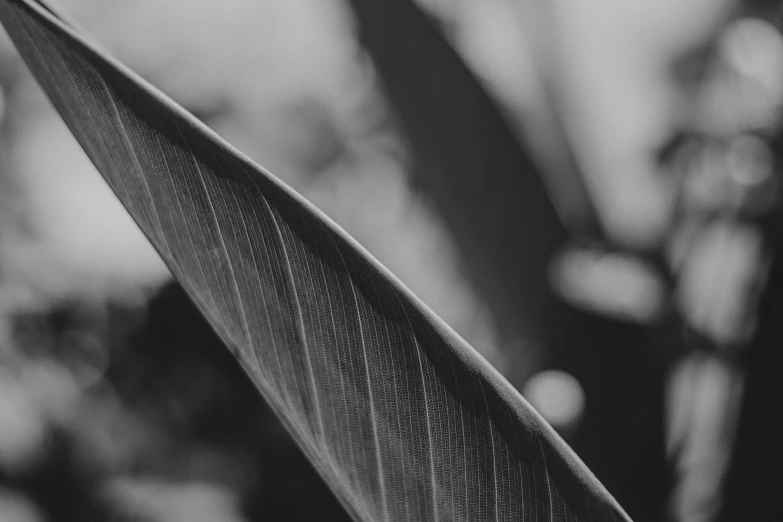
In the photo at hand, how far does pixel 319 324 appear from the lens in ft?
0.67

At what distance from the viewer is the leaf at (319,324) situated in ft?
0.57

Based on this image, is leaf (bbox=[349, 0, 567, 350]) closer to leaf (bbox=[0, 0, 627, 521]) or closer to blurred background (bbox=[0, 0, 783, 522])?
blurred background (bbox=[0, 0, 783, 522])

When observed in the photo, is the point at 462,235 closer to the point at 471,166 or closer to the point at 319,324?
the point at 471,166

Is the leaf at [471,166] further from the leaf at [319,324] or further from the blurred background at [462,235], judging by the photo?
the leaf at [319,324]

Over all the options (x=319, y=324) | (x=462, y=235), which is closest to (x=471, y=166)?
(x=462, y=235)

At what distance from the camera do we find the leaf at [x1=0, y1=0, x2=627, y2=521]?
174 mm

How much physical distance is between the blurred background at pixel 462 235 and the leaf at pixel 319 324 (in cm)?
40

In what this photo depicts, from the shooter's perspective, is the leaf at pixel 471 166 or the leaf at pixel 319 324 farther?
the leaf at pixel 471 166

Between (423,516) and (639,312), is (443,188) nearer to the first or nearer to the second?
(639,312)

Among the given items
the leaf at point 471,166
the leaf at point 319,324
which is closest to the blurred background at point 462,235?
the leaf at point 471,166

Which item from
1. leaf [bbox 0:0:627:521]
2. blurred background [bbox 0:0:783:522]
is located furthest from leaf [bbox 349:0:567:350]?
leaf [bbox 0:0:627:521]

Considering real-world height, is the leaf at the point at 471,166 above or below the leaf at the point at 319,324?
above

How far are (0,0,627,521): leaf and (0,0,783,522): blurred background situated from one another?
0.40 meters

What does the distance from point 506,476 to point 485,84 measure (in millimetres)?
505
